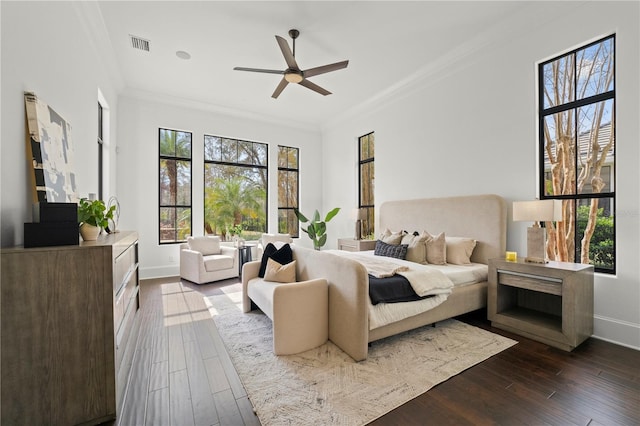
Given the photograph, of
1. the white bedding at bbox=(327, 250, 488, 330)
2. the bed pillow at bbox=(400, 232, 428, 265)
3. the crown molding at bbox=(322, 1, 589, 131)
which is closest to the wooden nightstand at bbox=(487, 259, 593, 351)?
the white bedding at bbox=(327, 250, 488, 330)

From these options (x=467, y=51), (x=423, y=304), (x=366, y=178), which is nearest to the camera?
(x=423, y=304)

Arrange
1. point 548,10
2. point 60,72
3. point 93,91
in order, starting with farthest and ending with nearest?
point 93,91 → point 548,10 → point 60,72

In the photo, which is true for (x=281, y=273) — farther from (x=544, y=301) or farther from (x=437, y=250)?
(x=544, y=301)

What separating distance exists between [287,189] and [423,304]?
16.3ft

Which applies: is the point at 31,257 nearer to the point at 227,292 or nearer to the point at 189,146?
the point at 227,292

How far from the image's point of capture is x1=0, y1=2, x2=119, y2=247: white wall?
1.75 metres

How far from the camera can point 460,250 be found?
369 cm

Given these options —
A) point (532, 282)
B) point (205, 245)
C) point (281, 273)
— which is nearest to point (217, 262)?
point (205, 245)

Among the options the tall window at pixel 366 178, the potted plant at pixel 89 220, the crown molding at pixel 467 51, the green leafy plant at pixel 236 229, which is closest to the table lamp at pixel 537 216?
the crown molding at pixel 467 51

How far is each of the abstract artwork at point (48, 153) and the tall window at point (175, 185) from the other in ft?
10.1

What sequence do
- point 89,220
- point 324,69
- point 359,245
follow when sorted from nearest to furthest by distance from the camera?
point 89,220, point 324,69, point 359,245

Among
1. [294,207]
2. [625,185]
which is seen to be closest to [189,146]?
[294,207]

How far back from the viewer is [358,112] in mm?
6035

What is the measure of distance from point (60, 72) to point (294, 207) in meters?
5.11
